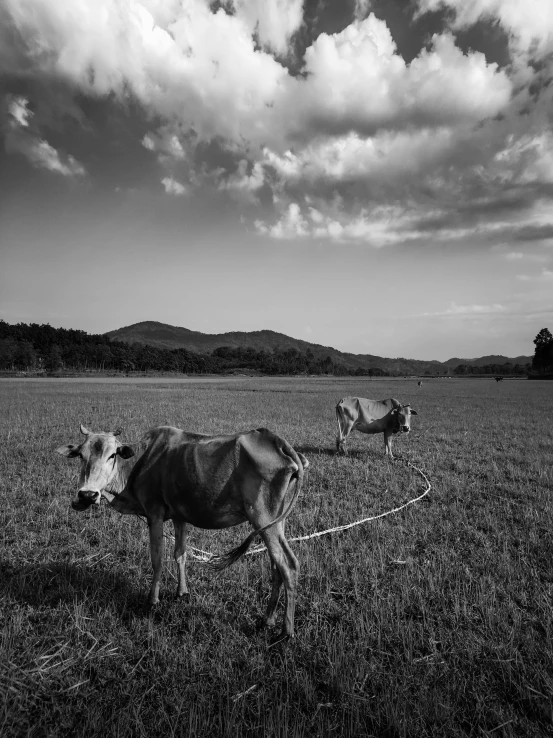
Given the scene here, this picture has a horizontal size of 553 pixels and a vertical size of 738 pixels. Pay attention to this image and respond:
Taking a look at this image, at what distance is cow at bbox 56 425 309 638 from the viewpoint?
14.9 ft

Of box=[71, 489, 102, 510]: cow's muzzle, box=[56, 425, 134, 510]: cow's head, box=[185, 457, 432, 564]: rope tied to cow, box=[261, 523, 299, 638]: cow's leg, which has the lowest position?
box=[185, 457, 432, 564]: rope tied to cow

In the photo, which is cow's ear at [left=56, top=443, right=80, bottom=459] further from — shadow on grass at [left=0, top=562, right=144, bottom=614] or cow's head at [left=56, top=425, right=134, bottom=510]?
shadow on grass at [left=0, top=562, right=144, bottom=614]

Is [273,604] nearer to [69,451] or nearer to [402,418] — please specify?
[69,451]

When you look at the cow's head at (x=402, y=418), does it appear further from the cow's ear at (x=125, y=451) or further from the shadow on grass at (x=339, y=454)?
the cow's ear at (x=125, y=451)

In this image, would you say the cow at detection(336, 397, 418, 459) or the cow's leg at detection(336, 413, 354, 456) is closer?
the cow at detection(336, 397, 418, 459)

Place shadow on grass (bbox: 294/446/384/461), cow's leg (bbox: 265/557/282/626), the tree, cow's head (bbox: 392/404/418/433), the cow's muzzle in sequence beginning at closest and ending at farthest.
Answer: cow's leg (bbox: 265/557/282/626) < the cow's muzzle < shadow on grass (bbox: 294/446/384/461) < cow's head (bbox: 392/404/418/433) < the tree

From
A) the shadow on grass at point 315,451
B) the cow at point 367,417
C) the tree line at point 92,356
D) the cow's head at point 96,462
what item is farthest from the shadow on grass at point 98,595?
the tree line at point 92,356

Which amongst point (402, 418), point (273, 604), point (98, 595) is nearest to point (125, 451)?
point (98, 595)

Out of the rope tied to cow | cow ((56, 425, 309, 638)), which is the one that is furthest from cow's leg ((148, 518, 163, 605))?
the rope tied to cow

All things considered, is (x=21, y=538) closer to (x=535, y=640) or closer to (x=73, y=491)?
(x=73, y=491)

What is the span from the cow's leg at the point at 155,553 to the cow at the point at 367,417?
32.9 feet

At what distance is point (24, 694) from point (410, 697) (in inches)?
137

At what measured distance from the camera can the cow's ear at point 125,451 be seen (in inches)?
200

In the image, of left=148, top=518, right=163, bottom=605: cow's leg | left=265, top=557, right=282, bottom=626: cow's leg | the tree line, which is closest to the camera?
left=265, top=557, right=282, bottom=626: cow's leg
